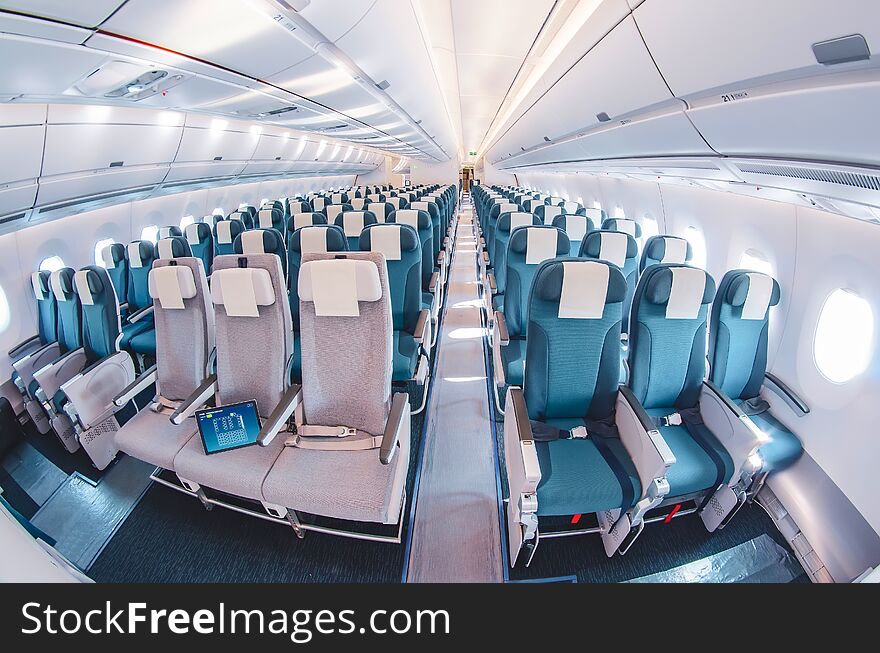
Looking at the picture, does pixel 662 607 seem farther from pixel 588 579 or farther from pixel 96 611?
pixel 96 611

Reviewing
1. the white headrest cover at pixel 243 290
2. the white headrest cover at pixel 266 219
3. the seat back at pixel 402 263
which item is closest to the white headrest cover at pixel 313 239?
the seat back at pixel 402 263

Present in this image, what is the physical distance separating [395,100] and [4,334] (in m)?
5.45

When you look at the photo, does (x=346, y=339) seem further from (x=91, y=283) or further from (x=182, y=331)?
(x=91, y=283)

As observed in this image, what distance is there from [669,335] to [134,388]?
3679mm

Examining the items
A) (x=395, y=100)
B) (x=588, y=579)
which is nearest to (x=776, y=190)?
(x=588, y=579)

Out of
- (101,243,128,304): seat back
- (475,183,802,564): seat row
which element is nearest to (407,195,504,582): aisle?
(475,183,802,564): seat row

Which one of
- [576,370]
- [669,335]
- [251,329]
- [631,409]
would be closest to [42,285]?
[251,329]

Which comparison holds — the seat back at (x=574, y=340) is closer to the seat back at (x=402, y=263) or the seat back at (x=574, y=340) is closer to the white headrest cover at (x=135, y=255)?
the seat back at (x=402, y=263)

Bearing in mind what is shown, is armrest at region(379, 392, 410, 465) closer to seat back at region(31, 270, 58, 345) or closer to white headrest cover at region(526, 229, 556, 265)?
white headrest cover at region(526, 229, 556, 265)

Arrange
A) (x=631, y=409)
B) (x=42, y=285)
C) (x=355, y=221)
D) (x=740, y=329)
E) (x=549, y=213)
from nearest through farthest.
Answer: (x=631, y=409), (x=740, y=329), (x=42, y=285), (x=355, y=221), (x=549, y=213)

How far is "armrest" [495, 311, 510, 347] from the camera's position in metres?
2.79

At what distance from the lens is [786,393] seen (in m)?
2.51

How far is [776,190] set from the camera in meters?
2.30

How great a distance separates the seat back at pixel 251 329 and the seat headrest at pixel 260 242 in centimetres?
172
